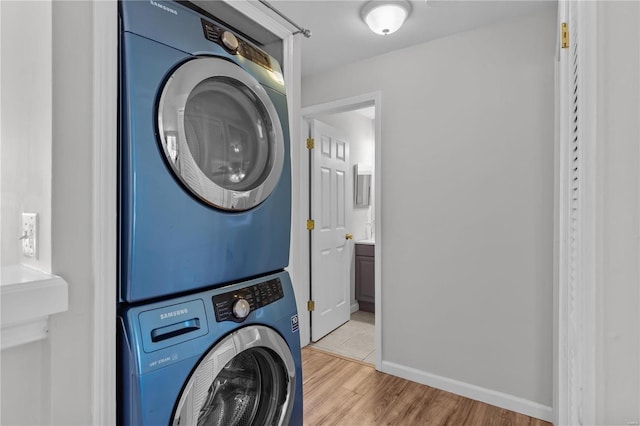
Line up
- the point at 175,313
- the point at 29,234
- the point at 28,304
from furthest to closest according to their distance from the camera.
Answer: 1. the point at 175,313
2. the point at 29,234
3. the point at 28,304

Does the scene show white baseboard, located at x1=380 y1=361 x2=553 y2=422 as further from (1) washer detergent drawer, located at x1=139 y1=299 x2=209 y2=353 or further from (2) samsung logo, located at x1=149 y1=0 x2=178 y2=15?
(2) samsung logo, located at x1=149 y1=0 x2=178 y2=15

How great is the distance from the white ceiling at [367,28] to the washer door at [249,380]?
1.87m

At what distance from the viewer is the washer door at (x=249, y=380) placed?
106cm

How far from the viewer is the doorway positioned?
269 centimetres

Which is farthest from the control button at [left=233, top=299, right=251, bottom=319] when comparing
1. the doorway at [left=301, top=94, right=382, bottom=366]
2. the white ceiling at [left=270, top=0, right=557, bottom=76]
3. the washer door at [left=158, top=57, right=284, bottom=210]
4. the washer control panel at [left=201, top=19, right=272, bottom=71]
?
the white ceiling at [left=270, top=0, right=557, bottom=76]

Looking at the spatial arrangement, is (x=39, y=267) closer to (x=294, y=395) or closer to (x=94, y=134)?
(x=94, y=134)

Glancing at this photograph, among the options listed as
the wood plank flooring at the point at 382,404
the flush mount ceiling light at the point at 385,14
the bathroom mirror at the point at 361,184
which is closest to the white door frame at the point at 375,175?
the wood plank flooring at the point at 382,404

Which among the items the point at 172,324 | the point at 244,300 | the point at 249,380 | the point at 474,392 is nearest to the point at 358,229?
the point at 474,392

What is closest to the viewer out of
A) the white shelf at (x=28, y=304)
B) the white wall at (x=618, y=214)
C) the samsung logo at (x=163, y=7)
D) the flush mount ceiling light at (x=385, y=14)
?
the white wall at (x=618, y=214)

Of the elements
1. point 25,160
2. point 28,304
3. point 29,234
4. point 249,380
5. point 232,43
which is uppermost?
point 232,43

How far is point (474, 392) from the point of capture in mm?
2277

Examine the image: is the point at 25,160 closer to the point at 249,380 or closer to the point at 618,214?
the point at 249,380

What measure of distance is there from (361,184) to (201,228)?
3.40 m

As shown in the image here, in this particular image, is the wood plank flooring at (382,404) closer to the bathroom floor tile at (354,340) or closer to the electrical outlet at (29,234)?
the bathroom floor tile at (354,340)
